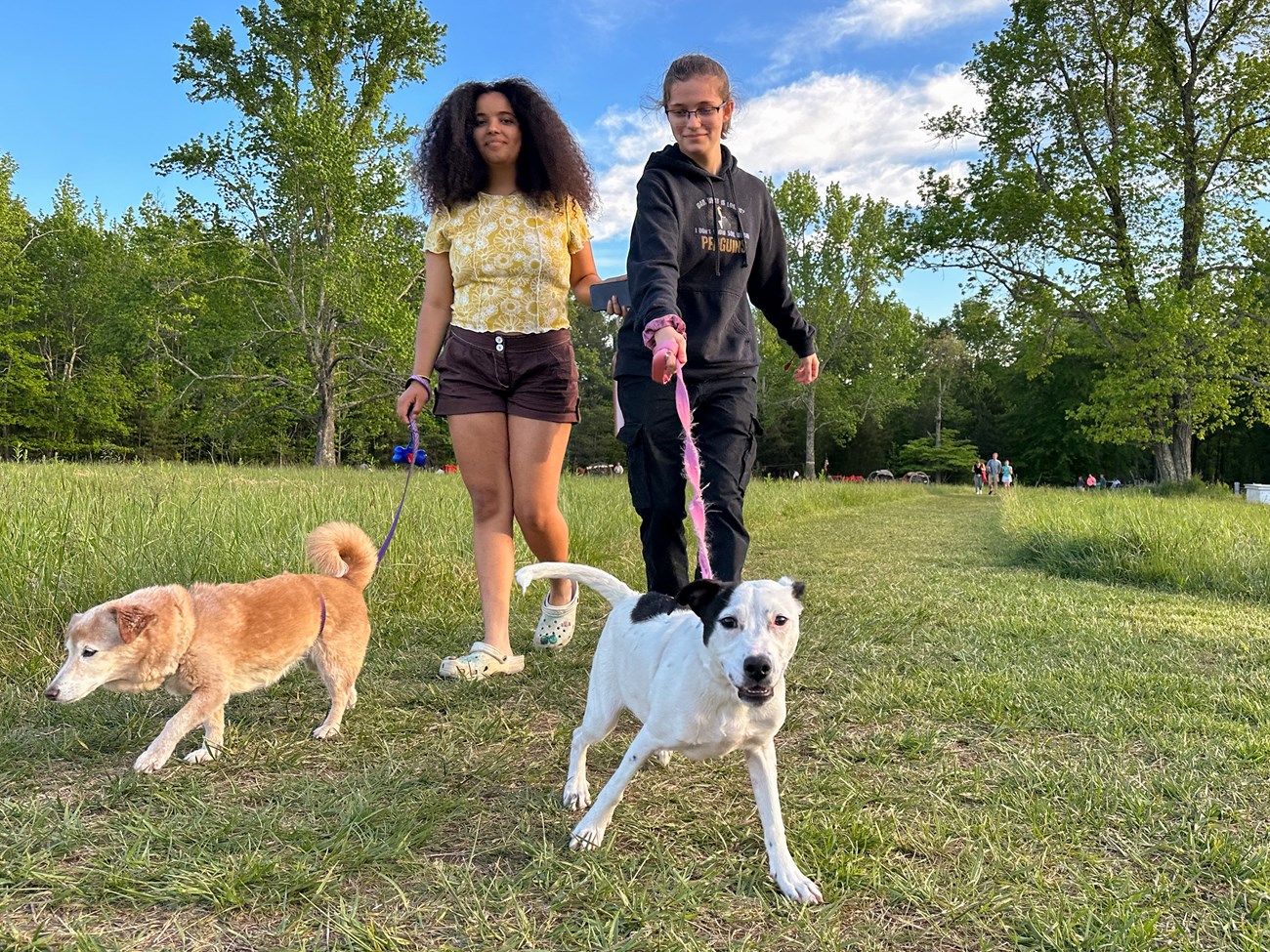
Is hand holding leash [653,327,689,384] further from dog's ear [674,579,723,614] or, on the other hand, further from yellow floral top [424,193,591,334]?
yellow floral top [424,193,591,334]

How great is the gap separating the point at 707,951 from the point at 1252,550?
7802mm

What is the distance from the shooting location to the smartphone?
11.7 ft

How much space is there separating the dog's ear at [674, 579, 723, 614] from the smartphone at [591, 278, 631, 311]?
1868mm

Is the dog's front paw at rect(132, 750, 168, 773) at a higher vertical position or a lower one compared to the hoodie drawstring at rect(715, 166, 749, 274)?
lower

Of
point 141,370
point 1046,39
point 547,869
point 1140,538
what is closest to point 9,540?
point 547,869

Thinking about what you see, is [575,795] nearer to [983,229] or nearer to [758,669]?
[758,669]

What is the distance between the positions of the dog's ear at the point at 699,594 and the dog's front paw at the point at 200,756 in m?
1.80

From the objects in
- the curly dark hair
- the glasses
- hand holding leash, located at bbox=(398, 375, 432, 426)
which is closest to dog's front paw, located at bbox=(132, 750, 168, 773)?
hand holding leash, located at bbox=(398, 375, 432, 426)

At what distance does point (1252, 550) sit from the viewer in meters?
6.83

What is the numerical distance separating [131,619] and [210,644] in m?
0.28

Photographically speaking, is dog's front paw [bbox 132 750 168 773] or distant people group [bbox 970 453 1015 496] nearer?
dog's front paw [bbox 132 750 168 773]

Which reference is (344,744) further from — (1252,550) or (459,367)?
(1252,550)

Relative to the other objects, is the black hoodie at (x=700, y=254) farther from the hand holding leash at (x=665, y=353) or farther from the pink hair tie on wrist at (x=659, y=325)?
the hand holding leash at (x=665, y=353)

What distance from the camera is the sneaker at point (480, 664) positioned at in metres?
3.43
